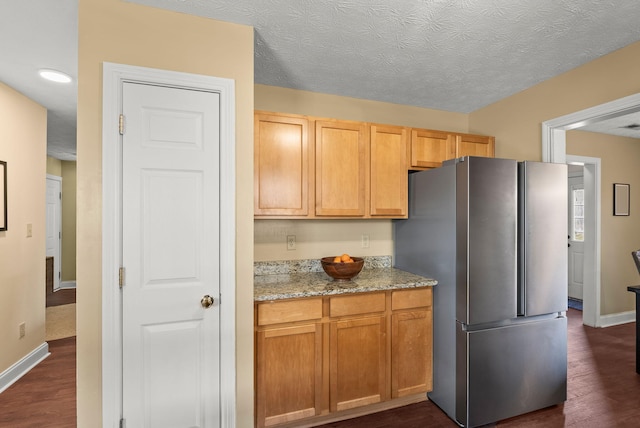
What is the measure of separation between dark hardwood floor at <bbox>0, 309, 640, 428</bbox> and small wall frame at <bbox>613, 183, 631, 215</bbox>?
1930 millimetres

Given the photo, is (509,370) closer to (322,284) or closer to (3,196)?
(322,284)

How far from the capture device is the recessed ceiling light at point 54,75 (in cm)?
245

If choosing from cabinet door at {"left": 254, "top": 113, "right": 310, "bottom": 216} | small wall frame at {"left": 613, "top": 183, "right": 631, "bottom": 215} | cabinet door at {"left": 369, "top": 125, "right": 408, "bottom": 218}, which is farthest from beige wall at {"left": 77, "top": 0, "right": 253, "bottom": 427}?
small wall frame at {"left": 613, "top": 183, "right": 631, "bottom": 215}

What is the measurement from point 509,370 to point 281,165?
6.97ft

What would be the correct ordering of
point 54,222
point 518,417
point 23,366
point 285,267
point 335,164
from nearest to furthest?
1. point 518,417
2. point 335,164
3. point 285,267
4. point 23,366
5. point 54,222

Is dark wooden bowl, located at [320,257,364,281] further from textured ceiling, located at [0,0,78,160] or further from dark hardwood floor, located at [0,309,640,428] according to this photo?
textured ceiling, located at [0,0,78,160]

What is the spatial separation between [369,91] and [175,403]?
268 cm

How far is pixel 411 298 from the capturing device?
2.37 meters

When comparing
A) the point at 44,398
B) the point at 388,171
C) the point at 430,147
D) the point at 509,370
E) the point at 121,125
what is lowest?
the point at 44,398

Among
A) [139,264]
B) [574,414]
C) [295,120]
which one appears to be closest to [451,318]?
[574,414]

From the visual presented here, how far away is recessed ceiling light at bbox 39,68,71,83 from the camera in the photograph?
2.45 meters

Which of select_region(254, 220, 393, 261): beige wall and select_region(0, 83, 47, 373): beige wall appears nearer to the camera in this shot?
select_region(254, 220, 393, 261): beige wall

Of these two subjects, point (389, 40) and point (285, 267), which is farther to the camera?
point (285, 267)

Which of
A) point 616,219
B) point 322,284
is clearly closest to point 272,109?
point 322,284
